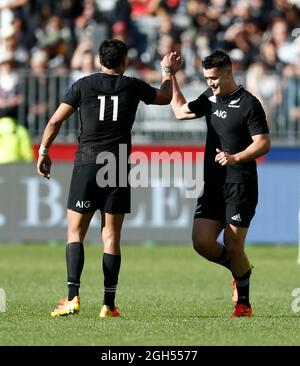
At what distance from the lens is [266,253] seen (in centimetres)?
Answer: 1931

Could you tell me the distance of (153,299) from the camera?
12.7 m

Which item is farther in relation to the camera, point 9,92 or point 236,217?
point 9,92

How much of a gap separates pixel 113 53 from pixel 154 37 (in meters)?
12.3

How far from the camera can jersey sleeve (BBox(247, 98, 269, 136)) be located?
1065cm

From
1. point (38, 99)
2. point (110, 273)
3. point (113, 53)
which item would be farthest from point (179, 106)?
point (38, 99)

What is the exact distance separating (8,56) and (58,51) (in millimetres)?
1341

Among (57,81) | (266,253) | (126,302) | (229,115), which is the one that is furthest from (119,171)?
(57,81)

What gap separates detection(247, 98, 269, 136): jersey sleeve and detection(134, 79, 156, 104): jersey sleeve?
91 cm

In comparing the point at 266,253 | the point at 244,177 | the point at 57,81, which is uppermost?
the point at 57,81

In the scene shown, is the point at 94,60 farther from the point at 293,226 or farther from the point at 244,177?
the point at 244,177

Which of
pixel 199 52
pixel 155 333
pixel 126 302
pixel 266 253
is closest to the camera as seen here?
pixel 155 333

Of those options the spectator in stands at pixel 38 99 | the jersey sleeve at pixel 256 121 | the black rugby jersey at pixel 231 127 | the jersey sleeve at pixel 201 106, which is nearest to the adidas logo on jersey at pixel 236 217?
the black rugby jersey at pixel 231 127

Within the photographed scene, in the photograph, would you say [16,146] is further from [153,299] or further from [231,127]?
[231,127]

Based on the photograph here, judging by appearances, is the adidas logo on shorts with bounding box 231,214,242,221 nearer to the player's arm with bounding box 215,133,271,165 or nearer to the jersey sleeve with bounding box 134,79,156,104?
the player's arm with bounding box 215,133,271,165
